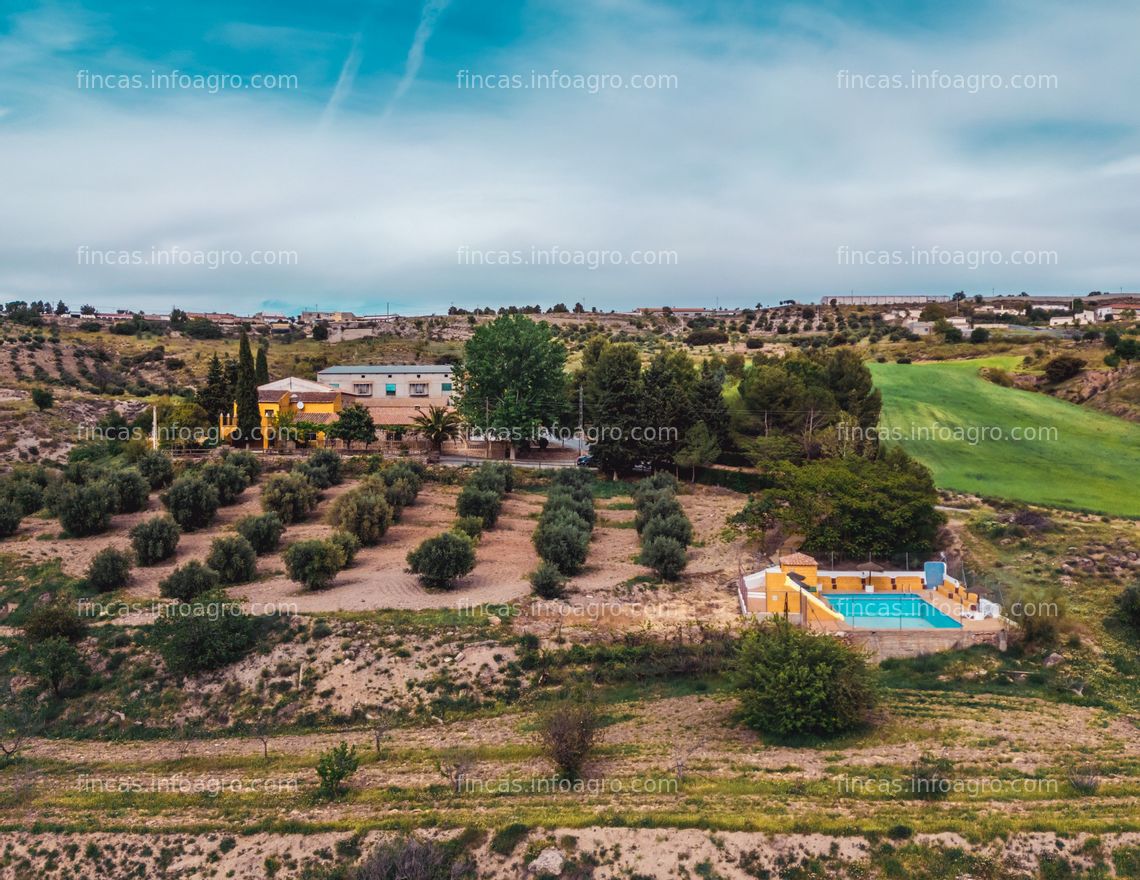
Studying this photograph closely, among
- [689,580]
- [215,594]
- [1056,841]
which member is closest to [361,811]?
[215,594]

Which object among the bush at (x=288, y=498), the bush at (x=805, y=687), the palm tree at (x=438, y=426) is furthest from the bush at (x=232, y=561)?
the palm tree at (x=438, y=426)

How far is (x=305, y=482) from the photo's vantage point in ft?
116

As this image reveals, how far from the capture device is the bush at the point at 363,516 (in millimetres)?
30828

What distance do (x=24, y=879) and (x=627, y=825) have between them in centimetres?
1091

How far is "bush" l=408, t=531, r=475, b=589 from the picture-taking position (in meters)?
25.8

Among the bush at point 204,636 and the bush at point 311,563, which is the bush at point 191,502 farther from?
the bush at point 204,636

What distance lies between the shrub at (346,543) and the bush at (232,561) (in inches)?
114

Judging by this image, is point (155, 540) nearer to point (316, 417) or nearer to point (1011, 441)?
point (316, 417)

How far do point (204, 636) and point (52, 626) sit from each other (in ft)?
17.3

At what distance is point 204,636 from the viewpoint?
20.8 meters

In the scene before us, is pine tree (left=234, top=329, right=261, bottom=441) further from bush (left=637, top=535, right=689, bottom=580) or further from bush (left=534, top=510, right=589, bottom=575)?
bush (left=637, top=535, right=689, bottom=580)

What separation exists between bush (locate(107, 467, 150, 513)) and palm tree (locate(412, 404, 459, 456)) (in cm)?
1756

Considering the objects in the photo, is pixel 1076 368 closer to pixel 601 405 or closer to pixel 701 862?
pixel 601 405

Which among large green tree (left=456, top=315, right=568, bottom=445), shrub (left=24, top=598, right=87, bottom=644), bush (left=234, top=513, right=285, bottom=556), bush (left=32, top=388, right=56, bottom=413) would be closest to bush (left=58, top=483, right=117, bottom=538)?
bush (left=234, top=513, right=285, bottom=556)
